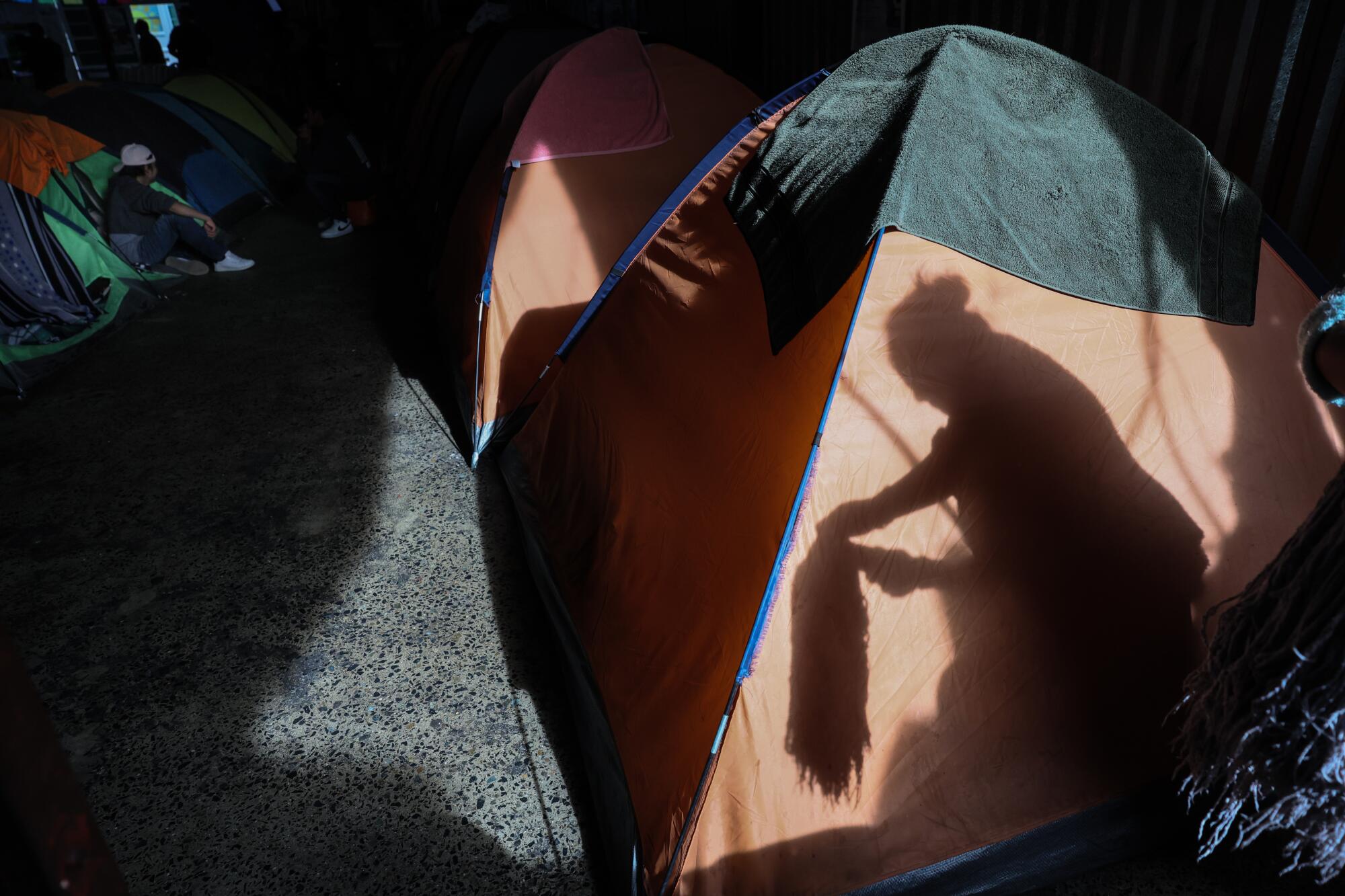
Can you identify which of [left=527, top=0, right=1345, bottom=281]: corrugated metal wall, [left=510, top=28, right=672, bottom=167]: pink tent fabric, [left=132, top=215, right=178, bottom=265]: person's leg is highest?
[left=527, top=0, right=1345, bottom=281]: corrugated metal wall

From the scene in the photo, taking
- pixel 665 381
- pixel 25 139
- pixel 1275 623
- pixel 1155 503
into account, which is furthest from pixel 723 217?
pixel 25 139

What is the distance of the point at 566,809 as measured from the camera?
1.71m

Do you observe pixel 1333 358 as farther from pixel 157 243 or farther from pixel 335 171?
pixel 335 171

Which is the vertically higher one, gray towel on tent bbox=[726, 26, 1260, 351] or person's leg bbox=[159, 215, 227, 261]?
gray towel on tent bbox=[726, 26, 1260, 351]

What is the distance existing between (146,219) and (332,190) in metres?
1.52

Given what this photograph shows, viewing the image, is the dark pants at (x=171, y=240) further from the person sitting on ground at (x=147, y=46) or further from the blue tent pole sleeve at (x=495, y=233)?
the person sitting on ground at (x=147, y=46)

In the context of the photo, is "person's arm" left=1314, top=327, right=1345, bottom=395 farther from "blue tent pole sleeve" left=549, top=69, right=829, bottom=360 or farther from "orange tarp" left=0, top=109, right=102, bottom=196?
"orange tarp" left=0, top=109, right=102, bottom=196

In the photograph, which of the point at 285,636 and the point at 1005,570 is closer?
the point at 1005,570

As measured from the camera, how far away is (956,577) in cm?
138

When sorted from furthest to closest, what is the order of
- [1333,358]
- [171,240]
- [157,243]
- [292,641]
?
[171,240], [157,243], [292,641], [1333,358]

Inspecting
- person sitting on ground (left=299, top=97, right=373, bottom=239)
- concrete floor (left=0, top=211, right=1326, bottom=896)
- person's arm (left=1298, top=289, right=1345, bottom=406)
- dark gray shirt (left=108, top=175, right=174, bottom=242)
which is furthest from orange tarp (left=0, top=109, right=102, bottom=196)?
person's arm (left=1298, top=289, right=1345, bottom=406)

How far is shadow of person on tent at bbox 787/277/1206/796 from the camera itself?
53.7 inches

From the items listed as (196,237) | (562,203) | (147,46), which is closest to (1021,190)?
(562,203)

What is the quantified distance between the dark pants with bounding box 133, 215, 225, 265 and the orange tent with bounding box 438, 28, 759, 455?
10.0ft
